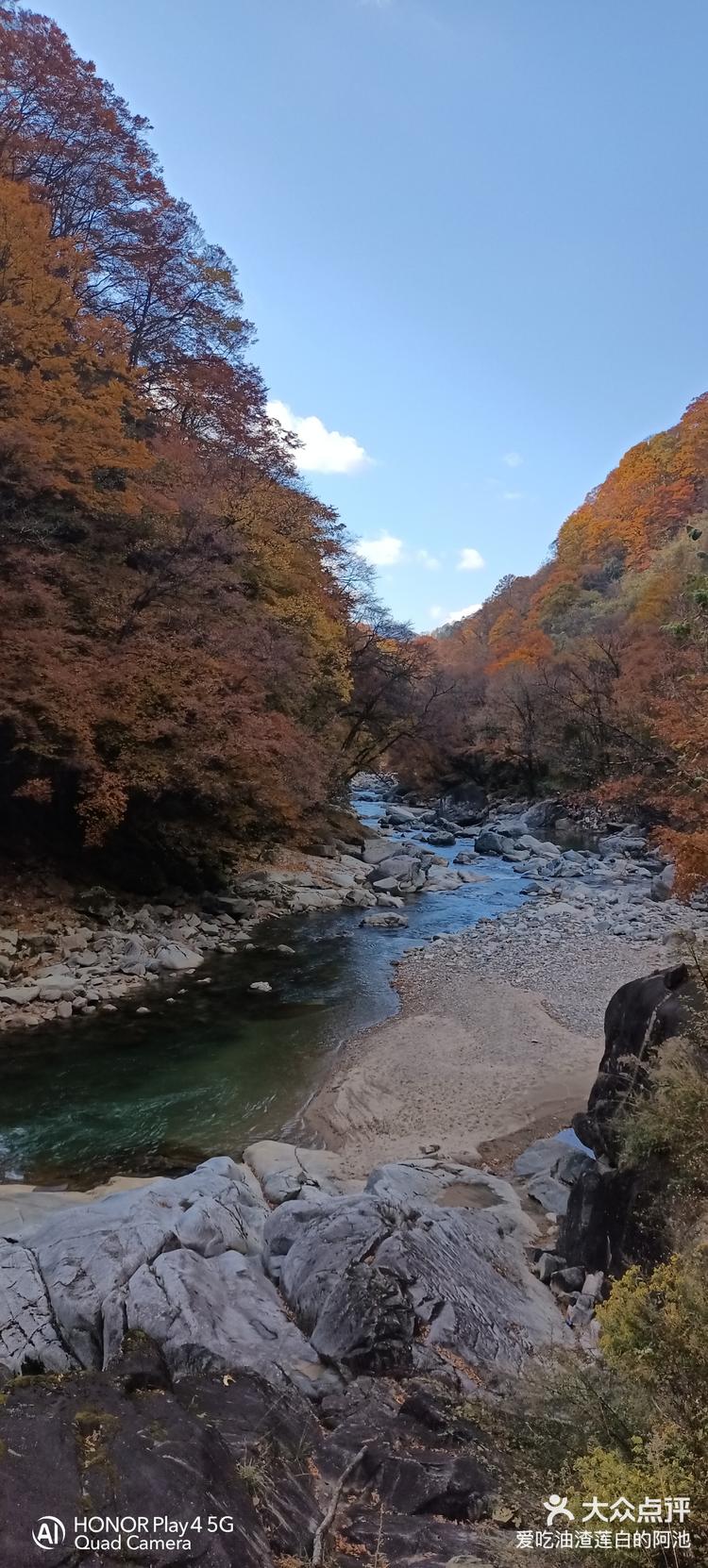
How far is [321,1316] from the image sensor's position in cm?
397

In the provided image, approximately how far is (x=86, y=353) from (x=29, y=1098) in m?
12.8

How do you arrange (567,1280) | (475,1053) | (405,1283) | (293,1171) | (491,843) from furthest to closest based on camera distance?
(491,843) < (475,1053) < (293,1171) < (567,1280) < (405,1283)

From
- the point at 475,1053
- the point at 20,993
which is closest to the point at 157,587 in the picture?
the point at 20,993

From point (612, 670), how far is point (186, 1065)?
24.2m

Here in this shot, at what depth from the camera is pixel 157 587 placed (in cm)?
1469

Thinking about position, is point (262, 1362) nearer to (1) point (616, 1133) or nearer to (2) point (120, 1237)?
(2) point (120, 1237)

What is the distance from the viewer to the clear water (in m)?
7.04

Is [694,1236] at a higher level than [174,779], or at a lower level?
lower

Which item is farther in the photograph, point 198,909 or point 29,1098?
point 198,909

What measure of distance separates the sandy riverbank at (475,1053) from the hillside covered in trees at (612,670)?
106 inches

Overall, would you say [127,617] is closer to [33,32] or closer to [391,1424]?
[391,1424]

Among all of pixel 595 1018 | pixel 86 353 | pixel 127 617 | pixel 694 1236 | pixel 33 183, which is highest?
pixel 33 183

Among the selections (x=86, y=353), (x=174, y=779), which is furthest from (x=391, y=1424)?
(x=86, y=353)

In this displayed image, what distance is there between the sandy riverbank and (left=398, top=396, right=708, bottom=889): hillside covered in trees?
269 cm
